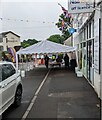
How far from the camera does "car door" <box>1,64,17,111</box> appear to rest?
6977 millimetres

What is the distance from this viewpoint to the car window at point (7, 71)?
7.64m

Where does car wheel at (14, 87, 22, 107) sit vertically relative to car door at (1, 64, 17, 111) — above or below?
below

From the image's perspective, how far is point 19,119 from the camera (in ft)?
23.2

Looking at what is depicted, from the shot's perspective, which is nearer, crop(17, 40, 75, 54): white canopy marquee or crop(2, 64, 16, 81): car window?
crop(2, 64, 16, 81): car window

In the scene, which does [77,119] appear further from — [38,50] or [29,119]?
[38,50]

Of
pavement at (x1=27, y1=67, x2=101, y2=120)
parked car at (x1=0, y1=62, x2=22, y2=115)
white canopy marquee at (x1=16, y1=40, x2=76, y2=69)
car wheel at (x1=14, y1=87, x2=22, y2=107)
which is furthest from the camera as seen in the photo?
white canopy marquee at (x1=16, y1=40, x2=76, y2=69)

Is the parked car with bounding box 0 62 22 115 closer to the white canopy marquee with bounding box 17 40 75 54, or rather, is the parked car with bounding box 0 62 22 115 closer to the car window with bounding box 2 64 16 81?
the car window with bounding box 2 64 16 81

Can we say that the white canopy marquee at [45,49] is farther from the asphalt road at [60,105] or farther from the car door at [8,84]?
the car door at [8,84]

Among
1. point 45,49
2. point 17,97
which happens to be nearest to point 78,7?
point 17,97

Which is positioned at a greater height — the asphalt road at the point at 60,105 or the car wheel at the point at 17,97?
the car wheel at the point at 17,97

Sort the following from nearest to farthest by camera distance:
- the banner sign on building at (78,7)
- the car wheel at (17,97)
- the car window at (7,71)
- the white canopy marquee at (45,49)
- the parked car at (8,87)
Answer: the parked car at (8,87) < the car window at (7,71) < the car wheel at (17,97) < the banner sign on building at (78,7) < the white canopy marquee at (45,49)

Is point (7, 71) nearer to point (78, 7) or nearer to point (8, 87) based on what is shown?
point (8, 87)

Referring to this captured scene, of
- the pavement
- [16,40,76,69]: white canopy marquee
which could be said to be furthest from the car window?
[16,40,76,69]: white canopy marquee

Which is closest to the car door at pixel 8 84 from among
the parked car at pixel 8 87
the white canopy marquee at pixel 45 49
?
the parked car at pixel 8 87
